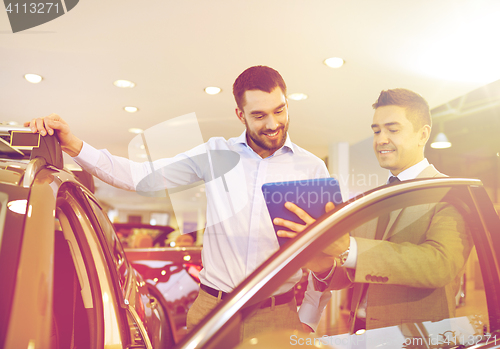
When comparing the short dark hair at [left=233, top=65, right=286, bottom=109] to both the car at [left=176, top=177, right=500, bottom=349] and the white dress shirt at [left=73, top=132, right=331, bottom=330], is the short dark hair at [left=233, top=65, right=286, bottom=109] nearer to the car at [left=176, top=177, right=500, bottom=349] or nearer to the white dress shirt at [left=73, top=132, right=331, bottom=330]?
the white dress shirt at [left=73, top=132, right=331, bottom=330]

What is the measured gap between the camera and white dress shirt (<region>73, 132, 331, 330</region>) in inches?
58.9

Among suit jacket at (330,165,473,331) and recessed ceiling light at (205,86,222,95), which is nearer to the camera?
suit jacket at (330,165,473,331)

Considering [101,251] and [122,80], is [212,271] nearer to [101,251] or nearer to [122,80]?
[101,251]

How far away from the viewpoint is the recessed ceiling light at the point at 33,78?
4.25 metres

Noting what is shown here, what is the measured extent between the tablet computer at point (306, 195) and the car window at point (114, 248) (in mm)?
761

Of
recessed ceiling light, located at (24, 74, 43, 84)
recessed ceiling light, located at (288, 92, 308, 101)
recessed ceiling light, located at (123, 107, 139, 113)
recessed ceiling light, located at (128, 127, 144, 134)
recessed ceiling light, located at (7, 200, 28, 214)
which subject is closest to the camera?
recessed ceiling light, located at (7, 200, 28, 214)

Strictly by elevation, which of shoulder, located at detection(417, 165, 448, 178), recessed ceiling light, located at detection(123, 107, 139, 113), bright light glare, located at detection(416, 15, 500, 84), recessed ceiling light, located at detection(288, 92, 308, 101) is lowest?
shoulder, located at detection(417, 165, 448, 178)

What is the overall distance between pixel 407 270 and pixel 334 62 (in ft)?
10.9

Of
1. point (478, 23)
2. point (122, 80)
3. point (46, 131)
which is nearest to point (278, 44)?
point (478, 23)

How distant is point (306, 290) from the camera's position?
0.93 metres

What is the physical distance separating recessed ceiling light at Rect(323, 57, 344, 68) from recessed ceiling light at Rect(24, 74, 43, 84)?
11.4 feet

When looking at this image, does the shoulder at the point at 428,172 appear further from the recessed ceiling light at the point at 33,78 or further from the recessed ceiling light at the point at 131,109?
the recessed ceiling light at the point at 131,109

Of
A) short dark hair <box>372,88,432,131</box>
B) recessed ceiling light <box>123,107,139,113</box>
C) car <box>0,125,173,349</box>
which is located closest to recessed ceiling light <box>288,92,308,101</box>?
recessed ceiling light <box>123,107,139,113</box>

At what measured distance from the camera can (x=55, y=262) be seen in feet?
3.42
